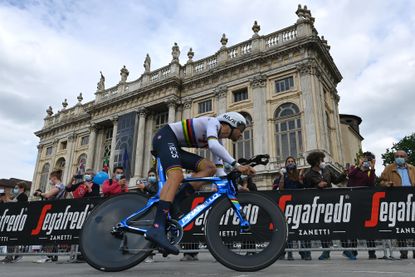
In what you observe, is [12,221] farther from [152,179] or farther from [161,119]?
[161,119]

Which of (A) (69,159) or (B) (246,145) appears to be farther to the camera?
(A) (69,159)

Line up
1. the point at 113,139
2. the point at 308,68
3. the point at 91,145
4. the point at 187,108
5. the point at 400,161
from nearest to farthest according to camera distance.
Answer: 1. the point at 400,161
2. the point at 308,68
3. the point at 187,108
4. the point at 113,139
5. the point at 91,145

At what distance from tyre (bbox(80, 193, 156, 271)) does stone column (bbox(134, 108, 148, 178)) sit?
2338cm

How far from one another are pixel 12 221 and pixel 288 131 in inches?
693

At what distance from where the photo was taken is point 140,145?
27.3m

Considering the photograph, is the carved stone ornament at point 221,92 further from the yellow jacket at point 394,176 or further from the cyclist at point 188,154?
the cyclist at point 188,154

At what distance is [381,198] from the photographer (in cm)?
548

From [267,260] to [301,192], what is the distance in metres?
3.12

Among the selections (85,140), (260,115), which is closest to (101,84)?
(85,140)

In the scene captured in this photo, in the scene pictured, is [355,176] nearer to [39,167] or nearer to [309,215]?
[309,215]

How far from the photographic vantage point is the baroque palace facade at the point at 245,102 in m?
21.4

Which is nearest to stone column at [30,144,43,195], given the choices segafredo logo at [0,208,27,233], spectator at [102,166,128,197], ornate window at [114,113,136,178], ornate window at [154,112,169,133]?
ornate window at [114,113,136,178]

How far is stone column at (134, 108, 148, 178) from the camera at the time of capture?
26641 millimetres

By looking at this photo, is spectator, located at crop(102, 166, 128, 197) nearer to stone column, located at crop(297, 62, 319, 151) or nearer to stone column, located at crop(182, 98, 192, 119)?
stone column, located at crop(297, 62, 319, 151)
